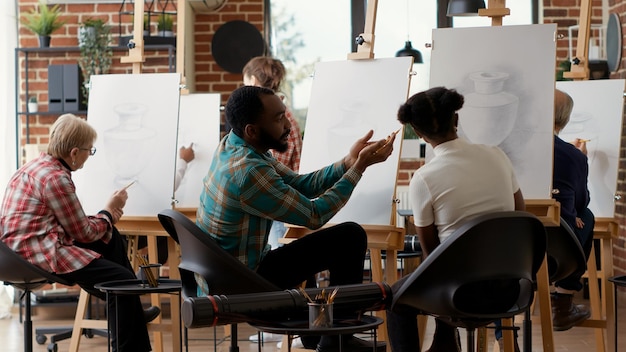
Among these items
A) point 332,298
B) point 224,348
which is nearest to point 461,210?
point 332,298

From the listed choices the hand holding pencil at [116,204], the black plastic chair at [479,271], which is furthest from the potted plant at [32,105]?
the black plastic chair at [479,271]

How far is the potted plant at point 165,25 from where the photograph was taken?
20.6 feet

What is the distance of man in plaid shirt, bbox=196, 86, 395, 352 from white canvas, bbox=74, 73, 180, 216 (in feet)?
4.03

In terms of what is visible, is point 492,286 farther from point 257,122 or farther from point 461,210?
point 257,122

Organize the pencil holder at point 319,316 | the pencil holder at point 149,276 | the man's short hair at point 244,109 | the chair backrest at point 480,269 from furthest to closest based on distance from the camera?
the pencil holder at point 149,276 < the man's short hair at point 244,109 < the chair backrest at point 480,269 < the pencil holder at point 319,316

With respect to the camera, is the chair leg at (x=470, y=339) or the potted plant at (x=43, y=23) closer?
the chair leg at (x=470, y=339)

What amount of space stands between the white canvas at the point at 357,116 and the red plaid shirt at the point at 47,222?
935mm

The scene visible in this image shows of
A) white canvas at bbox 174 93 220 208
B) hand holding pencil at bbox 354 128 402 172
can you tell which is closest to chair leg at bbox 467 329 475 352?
hand holding pencil at bbox 354 128 402 172

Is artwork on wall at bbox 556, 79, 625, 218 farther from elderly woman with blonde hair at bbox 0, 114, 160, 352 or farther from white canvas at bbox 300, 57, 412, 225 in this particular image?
elderly woman with blonde hair at bbox 0, 114, 160, 352

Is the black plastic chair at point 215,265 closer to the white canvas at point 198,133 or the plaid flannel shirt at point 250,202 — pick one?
the plaid flannel shirt at point 250,202

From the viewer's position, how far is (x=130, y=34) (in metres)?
6.40

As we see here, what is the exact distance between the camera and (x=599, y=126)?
4.69 metres

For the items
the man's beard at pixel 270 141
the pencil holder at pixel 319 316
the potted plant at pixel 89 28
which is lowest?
the pencil holder at pixel 319 316

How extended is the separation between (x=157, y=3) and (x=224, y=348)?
2.86 m
